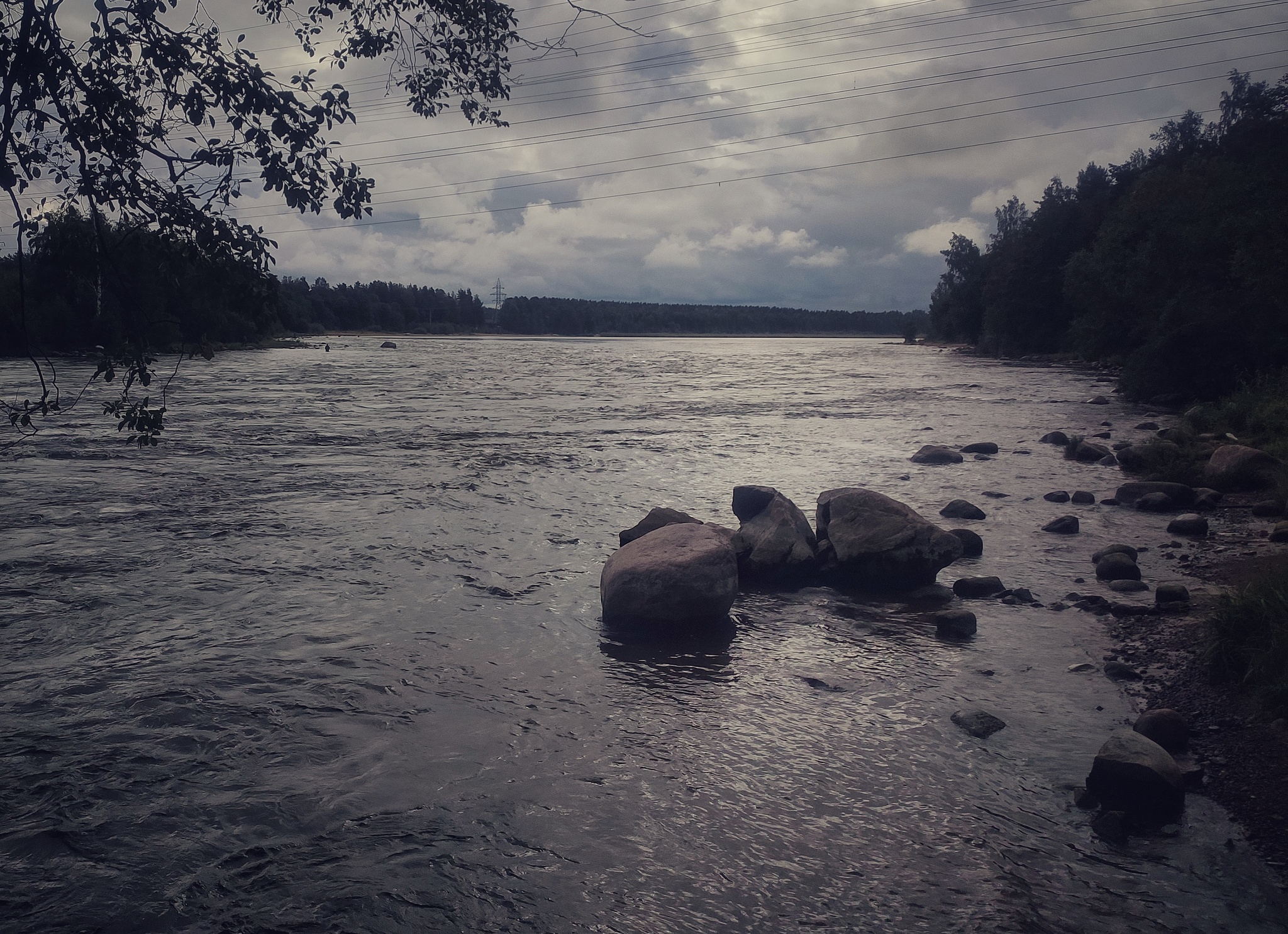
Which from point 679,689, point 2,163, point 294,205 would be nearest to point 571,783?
point 679,689

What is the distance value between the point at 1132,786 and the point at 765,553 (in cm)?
Answer: 588

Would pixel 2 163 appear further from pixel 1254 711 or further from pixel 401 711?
pixel 1254 711

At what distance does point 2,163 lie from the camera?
515 cm

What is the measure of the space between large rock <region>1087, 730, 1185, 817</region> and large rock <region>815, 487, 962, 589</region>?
5020 millimetres

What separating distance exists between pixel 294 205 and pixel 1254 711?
29.3ft

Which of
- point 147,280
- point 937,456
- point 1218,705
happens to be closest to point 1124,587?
point 1218,705

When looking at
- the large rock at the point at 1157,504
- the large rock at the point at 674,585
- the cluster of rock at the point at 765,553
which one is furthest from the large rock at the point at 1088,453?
the large rock at the point at 674,585

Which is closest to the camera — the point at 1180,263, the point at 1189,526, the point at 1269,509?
the point at 1189,526

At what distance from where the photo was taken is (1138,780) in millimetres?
5797

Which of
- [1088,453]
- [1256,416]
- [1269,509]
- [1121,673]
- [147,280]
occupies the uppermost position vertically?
[147,280]

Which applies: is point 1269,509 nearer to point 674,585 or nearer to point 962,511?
point 962,511

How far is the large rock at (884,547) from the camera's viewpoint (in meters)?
11.0

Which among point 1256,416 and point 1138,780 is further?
point 1256,416

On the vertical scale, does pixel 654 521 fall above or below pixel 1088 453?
below
